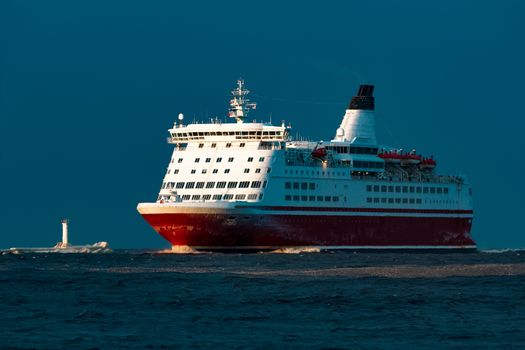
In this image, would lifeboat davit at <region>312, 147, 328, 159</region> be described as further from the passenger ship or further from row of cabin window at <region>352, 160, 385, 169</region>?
row of cabin window at <region>352, 160, 385, 169</region>

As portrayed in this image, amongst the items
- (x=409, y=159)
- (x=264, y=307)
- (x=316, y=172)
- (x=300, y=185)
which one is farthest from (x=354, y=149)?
(x=264, y=307)

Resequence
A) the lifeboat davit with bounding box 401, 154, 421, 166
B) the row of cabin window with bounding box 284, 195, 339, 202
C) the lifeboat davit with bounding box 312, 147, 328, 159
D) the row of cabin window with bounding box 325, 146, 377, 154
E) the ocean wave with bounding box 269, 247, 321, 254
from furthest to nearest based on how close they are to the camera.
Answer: the lifeboat davit with bounding box 401, 154, 421, 166 < the row of cabin window with bounding box 325, 146, 377, 154 < the lifeboat davit with bounding box 312, 147, 328, 159 < the row of cabin window with bounding box 284, 195, 339, 202 < the ocean wave with bounding box 269, 247, 321, 254

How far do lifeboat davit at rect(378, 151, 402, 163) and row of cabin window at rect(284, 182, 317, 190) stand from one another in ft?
28.4

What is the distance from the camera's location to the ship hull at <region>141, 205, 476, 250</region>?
71.8 meters

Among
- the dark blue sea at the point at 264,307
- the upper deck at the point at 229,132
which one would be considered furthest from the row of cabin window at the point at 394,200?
the dark blue sea at the point at 264,307

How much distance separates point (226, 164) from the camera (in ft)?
247

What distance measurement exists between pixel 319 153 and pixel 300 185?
3.63m

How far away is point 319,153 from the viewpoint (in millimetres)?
78688

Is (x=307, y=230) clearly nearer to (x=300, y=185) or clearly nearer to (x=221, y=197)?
(x=300, y=185)

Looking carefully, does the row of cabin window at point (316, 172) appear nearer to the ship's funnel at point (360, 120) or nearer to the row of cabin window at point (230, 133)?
the row of cabin window at point (230, 133)

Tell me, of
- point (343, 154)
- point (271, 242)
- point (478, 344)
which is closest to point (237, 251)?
point (271, 242)

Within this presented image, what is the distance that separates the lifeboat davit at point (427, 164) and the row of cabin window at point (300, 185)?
1280cm

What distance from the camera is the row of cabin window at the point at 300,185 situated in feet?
246

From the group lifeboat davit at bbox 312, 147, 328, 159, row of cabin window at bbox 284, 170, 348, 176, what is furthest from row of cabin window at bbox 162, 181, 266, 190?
lifeboat davit at bbox 312, 147, 328, 159
